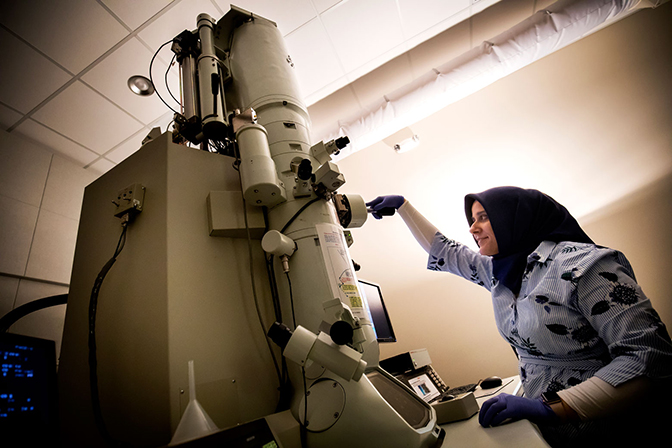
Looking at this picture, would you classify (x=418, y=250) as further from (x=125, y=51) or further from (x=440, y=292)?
(x=125, y=51)

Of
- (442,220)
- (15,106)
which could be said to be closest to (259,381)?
(442,220)

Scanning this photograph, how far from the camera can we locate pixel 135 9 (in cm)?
172

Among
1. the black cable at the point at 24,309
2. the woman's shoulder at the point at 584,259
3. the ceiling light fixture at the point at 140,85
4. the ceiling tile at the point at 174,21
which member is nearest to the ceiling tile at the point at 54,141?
the ceiling light fixture at the point at 140,85

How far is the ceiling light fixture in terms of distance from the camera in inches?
79.7

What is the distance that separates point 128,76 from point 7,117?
0.93 meters

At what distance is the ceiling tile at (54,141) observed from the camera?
85.9 inches

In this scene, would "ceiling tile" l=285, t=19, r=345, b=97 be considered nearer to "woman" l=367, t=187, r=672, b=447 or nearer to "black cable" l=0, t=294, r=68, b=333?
"woman" l=367, t=187, r=672, b=447

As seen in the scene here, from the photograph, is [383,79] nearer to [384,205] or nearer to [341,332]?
[384,205]

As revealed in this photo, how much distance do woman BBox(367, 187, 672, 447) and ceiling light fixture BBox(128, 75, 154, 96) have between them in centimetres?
225

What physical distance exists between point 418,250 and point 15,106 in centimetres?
312

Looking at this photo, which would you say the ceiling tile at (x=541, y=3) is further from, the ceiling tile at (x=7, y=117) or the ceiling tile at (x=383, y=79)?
the ceiling tile at (x=7, y=117)

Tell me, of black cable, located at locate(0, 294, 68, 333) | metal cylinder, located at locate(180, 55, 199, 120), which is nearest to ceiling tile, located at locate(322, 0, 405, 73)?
metal cylinder, located at locate(180, 55, 199, 120)

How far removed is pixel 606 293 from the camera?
0.86m

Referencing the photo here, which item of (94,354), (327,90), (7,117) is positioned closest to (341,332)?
(94,354)
